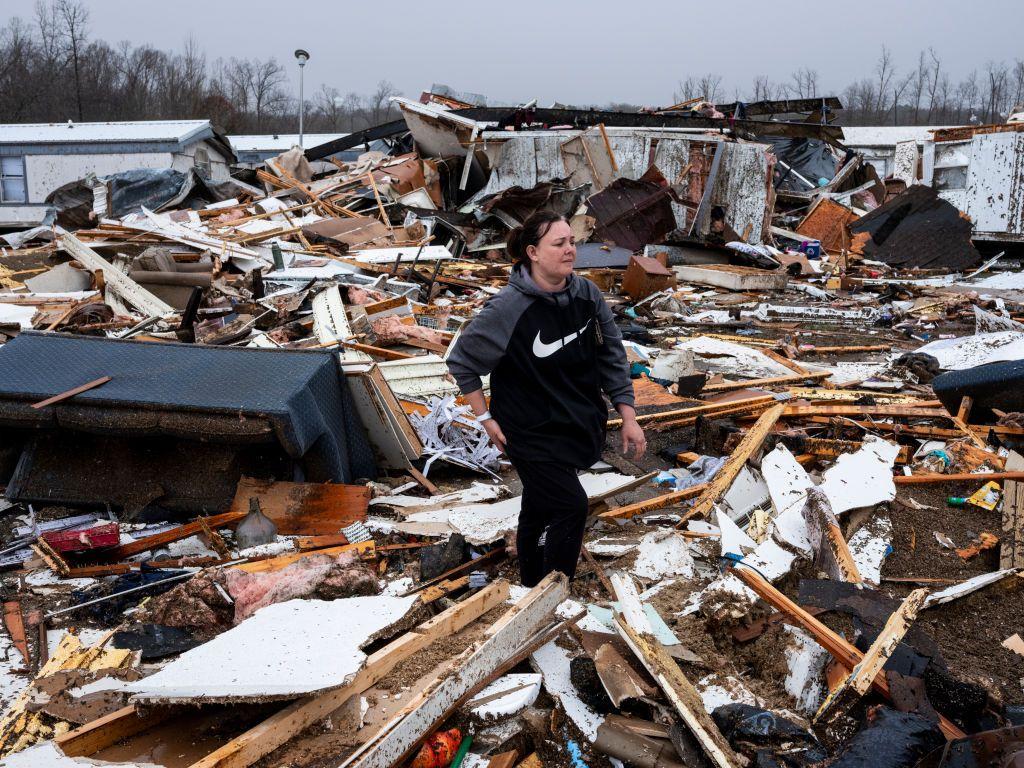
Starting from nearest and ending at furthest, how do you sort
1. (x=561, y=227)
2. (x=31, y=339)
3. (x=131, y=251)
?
(x=561, y=227)
(x=31, y=339)
(x=131, y=251)

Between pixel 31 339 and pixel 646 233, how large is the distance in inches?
464

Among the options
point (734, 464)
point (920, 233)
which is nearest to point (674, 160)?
point (920, 233)

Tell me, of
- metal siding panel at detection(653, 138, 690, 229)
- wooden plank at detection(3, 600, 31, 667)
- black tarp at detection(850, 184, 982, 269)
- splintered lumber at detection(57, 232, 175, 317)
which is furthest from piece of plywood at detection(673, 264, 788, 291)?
wooden plank at detection(3, 600, 31, 667)

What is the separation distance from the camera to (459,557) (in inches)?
151

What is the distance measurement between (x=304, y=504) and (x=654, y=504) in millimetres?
1966

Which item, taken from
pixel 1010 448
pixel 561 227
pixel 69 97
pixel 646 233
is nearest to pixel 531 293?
pixel 561 227

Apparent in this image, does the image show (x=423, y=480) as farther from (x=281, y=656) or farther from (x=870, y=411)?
(x=870, y=411)

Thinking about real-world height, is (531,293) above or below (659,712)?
above

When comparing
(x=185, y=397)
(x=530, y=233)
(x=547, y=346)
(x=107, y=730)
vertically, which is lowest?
(x=107, y=730)

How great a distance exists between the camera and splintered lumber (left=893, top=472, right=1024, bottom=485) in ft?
15.7

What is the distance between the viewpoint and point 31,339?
15.8 feet

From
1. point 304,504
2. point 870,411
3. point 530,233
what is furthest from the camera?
point 870,411

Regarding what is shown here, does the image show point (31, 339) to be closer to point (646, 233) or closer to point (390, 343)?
point (390, 343)

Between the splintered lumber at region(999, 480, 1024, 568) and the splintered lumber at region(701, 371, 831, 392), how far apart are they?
8.00 feet
